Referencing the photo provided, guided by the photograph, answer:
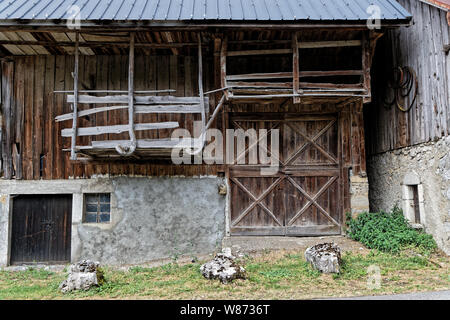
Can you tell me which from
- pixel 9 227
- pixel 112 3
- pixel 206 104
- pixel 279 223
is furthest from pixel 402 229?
pixel 9 227

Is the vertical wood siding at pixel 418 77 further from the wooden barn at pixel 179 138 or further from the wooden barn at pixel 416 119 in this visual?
the wooden barn at pixel 179 138

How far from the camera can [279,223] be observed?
8.47 metres

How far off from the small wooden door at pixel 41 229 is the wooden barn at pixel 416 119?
29.9ft

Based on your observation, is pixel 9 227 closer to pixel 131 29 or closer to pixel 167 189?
pixel 167 189

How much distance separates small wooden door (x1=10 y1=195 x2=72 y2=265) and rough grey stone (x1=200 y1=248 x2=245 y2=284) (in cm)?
447

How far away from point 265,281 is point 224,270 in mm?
792

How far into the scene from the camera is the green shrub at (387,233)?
7.09 metres

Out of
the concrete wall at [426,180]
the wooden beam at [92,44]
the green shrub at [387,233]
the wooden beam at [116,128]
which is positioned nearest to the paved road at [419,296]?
the green shrub at [387,233]

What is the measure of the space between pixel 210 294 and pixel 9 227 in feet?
20.2

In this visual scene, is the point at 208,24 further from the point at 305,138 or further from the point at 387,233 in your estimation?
the point at 387,233

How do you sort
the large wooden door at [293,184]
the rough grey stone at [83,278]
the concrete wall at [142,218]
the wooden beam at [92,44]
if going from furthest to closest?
the large wooden door at [293,184], the concrete wall at [142,218], the wooden beam at [92,44], the rough grey stone at [83,278]

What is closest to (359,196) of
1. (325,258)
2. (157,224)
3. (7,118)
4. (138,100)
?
(325,258)

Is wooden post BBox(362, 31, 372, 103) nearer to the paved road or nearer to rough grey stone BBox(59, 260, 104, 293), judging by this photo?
the paved road

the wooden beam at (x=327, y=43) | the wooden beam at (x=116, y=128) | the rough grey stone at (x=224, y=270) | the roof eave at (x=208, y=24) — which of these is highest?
the roof eave at (x=208, y=24)
